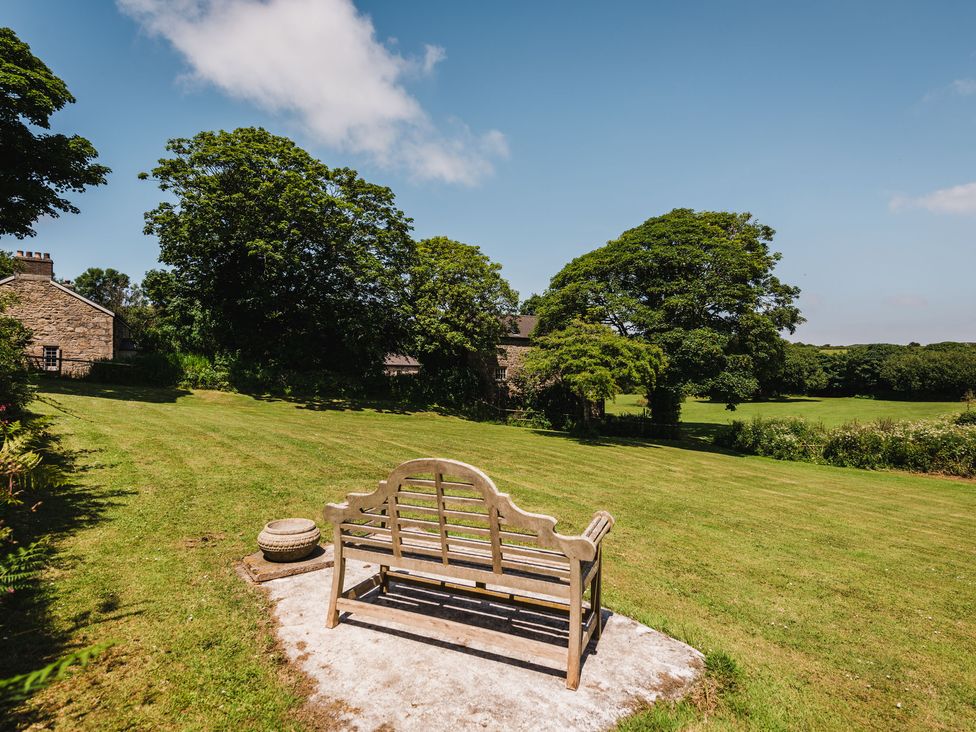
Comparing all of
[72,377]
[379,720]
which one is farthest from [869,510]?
[72,377]

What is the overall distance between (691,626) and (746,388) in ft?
72.2

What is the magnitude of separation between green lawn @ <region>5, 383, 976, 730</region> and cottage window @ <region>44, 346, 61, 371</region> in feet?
68.0

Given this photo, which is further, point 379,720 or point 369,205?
point 369,205

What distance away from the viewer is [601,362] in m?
23.2

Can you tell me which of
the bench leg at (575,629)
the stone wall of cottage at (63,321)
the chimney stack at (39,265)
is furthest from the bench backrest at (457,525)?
the chimney stack at (39,265)

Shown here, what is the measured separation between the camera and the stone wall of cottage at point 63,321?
1262 inches

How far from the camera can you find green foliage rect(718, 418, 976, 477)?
767 inches

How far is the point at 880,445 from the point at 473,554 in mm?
23855

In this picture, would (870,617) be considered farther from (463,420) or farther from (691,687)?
(463,420)

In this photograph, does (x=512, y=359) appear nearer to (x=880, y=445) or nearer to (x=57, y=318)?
(x=880, y=445)

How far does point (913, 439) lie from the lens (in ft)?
66.9

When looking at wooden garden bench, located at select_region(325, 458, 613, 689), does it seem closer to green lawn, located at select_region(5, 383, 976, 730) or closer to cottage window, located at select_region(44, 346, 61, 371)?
green lawn, located at select_region(5, 383, 976, 730)

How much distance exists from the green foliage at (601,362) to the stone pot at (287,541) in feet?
58.5

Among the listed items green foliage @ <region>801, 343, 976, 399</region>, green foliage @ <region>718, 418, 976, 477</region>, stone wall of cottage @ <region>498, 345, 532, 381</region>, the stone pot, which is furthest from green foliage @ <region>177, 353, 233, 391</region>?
green foliage @ <region>801, 343, 976, 399</region>
